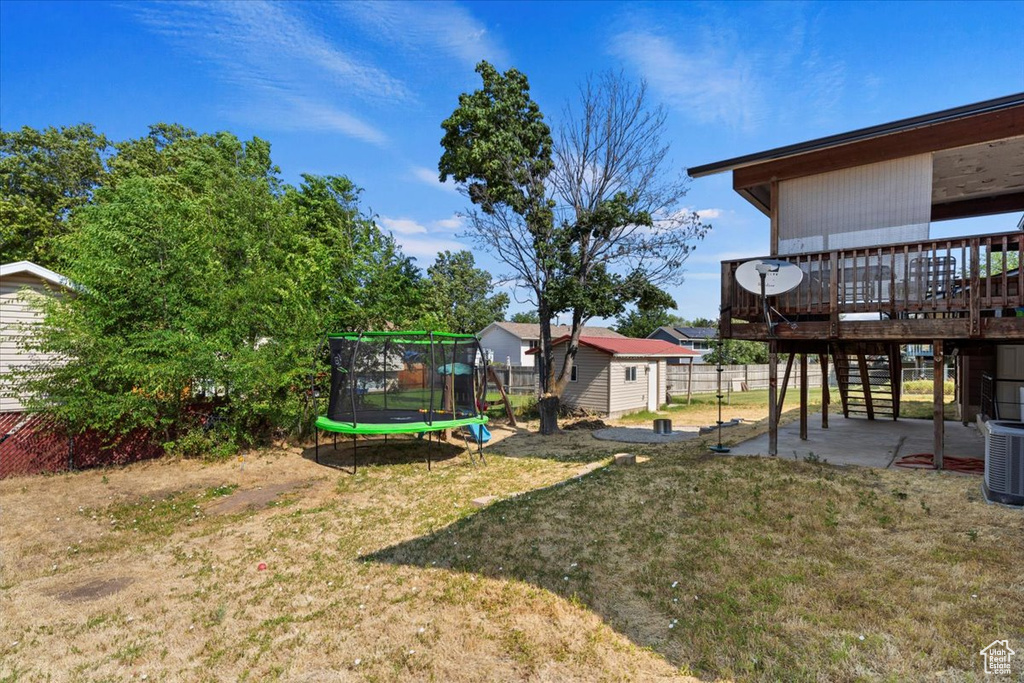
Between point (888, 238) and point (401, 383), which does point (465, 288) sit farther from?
point (888, 238)

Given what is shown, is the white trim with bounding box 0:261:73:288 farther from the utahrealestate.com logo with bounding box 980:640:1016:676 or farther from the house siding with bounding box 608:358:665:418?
the house siding with bounding box 608:358:665:418

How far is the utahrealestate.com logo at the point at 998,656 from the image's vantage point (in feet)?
8.10

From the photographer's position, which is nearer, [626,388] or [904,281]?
[904,281]

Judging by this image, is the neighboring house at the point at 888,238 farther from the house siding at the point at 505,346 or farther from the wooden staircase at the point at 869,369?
the house siding at the point at 505,346

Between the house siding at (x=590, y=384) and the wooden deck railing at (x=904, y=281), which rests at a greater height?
the wooden deck railing at (x=904, y=281)

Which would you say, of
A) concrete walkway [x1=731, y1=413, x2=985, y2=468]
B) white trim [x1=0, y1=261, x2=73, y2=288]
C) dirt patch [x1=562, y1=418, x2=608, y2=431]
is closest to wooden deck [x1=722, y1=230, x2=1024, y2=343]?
concrete walkway [x1=731, y1=413, x2=985, y2=468]

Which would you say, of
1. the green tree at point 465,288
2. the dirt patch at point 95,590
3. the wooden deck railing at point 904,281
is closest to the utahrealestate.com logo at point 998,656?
the wooden deck railing at point 904,281

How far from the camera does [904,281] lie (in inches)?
237

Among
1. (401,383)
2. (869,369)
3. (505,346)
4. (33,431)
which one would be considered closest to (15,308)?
(33,431)

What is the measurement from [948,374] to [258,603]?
2961 centimetres

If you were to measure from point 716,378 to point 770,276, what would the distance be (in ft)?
63.7

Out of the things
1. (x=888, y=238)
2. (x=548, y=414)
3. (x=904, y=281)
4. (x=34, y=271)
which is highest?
(x=888, y=238)

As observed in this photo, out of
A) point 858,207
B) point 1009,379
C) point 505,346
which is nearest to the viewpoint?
point 858,207

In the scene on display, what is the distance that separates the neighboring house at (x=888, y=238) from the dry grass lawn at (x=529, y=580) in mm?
1885
